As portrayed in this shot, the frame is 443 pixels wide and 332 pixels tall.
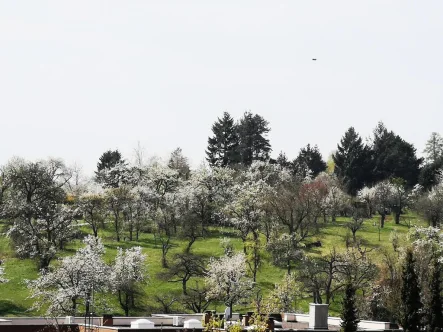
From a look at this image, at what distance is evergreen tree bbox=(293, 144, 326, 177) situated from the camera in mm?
156500

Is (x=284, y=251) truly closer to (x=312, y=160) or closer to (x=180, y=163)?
(x=180, y=163)

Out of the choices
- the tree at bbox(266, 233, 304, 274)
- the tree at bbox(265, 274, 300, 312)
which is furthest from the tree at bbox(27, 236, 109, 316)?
the tree at bbox(266, 233, 304, 274)

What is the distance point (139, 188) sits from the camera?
392ft

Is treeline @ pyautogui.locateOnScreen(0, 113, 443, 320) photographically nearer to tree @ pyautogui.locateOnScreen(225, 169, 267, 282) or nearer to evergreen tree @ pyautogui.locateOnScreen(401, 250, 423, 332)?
tree @ pyautogui.locateOnScreen(225, 169, 267, 282)

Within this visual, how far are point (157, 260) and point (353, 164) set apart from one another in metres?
55.4

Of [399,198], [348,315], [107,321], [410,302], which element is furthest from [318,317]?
[399,198]

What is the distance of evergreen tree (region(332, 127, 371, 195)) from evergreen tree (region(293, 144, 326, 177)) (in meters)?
6.55

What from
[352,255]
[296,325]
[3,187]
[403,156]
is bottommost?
[296,325]

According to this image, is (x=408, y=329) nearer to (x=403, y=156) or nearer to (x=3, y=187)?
(x=3, y=187)

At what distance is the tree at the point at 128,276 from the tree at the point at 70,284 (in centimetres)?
212

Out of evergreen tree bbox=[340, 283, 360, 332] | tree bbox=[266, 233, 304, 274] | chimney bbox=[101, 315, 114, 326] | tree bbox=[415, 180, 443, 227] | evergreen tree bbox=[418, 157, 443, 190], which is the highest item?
evergreen tree bbox=[418, 157, 443, 190]

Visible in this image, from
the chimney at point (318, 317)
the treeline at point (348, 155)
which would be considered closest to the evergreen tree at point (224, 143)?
the treeline at point (348, 155)

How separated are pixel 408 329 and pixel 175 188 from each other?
68.0 metres

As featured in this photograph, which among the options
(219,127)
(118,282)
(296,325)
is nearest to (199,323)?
(296,325)
